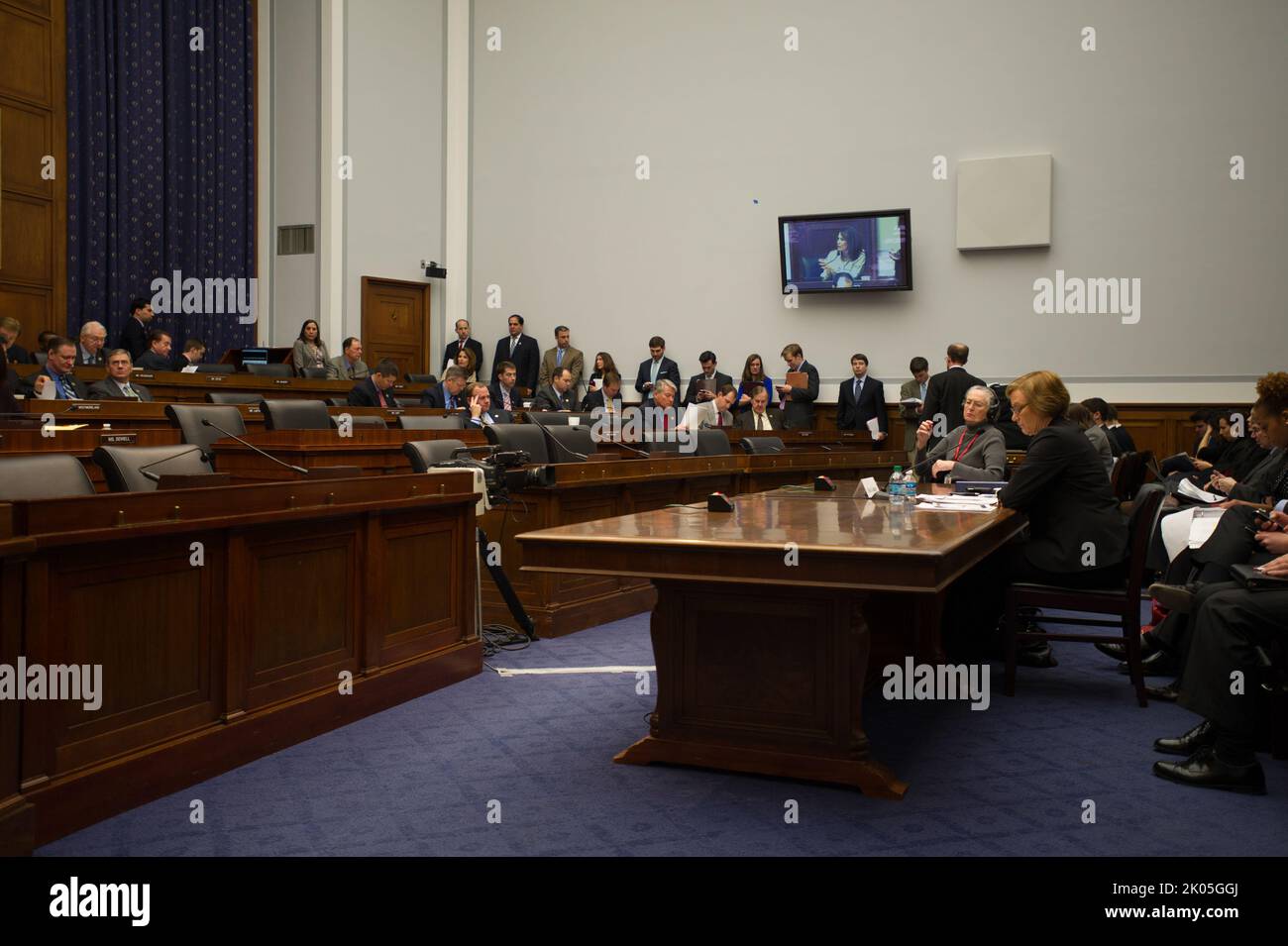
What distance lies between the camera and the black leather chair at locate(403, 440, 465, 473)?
182 inches

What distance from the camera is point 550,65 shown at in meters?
12.5

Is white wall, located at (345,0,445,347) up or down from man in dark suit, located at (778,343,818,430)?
up

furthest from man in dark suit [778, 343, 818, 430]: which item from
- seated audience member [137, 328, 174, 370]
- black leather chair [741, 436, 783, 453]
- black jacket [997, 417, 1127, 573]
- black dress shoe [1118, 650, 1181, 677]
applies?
black jacket [997, 417, 1127, 573]

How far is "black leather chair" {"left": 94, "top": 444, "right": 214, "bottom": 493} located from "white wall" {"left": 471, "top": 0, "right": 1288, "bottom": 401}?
8.53 meters

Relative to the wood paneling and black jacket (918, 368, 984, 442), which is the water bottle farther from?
the wood paneling

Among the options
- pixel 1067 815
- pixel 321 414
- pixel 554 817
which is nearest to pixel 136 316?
pixel 321 414

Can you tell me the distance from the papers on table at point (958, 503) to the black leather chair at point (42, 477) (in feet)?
8.90

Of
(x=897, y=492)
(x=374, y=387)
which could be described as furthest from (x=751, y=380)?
(x=897, y=492)

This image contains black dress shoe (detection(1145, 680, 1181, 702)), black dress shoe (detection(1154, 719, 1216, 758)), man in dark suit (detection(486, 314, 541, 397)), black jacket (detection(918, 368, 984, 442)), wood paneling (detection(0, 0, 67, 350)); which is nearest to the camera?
black dress shoe (detection(1154, 719, 1216, 758))

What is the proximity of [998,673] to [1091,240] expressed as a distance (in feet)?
23.1

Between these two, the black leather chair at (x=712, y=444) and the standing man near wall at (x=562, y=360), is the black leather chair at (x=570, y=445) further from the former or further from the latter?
the standing man near wall at (x=562, y=360)

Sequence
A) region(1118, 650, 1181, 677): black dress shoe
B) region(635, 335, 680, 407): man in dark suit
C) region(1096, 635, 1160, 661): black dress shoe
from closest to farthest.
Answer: region(1118, 650, 1181, 677): black dress shoe < region(1096, 635, 1160, 661): black dress shoe < region(635, 335, 680, 407): man in dark suit

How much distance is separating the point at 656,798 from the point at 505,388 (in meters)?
6.71

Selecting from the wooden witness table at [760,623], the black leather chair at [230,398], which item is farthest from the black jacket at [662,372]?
the wooden witness table at [760,623]
